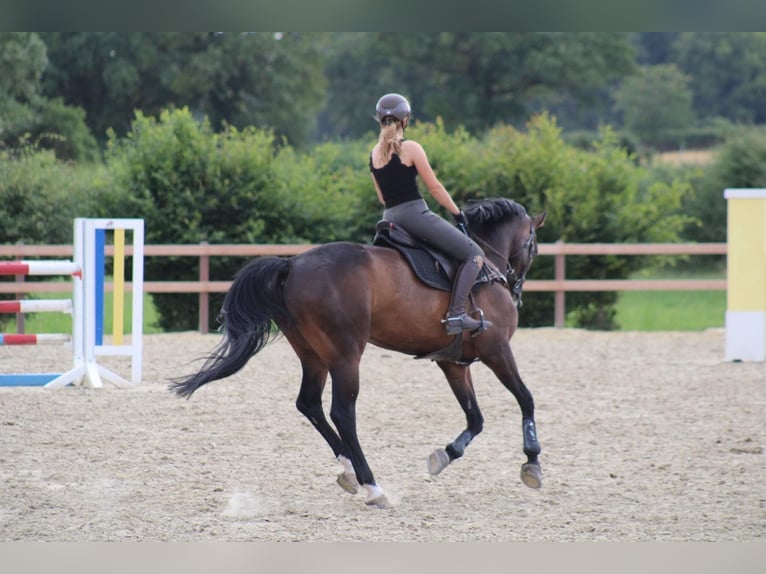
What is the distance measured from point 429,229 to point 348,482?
1512mm

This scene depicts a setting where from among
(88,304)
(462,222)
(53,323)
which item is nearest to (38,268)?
(88,304)

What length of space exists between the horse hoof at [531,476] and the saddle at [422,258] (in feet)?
3.66

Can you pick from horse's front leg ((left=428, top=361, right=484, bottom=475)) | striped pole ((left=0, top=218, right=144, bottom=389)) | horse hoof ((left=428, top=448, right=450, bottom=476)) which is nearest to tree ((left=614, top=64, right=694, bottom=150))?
striped pole ((left=0, top=218, right=144, bottom=389))

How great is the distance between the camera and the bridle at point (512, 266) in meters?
7.12

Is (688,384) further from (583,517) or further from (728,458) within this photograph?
(583,517)

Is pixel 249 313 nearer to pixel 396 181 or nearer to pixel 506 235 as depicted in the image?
pixel 396 181

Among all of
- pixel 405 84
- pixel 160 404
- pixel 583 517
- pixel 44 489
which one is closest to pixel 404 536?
pixel 583 517

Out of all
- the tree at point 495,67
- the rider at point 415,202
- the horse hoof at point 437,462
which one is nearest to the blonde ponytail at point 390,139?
the rider at point 415,202

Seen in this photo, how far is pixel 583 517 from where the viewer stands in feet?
19.3

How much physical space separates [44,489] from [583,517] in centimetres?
299

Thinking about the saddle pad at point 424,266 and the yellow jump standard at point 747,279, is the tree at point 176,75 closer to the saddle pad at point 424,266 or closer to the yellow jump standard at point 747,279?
the yellow jump standard at point 747,279

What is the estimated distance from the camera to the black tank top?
6375 mm

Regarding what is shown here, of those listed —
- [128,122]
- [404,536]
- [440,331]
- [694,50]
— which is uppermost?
[694,50]

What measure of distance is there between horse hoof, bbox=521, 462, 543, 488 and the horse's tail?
1602mm
